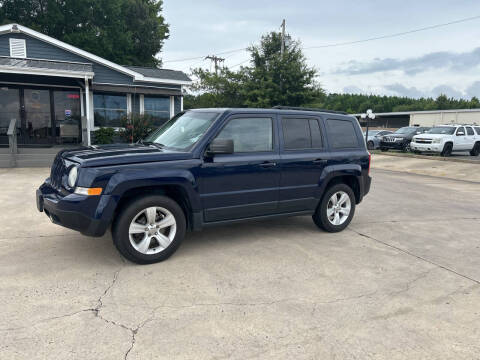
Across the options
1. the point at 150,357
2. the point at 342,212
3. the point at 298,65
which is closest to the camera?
the point at 150,357

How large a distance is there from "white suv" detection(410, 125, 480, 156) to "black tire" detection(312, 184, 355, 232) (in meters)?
16.7

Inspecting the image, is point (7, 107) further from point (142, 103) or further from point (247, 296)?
point (247, 296)

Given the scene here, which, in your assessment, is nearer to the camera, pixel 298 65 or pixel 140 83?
pixel 140 83

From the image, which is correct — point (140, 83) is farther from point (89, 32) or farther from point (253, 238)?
point (89, 32)

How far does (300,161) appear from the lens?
5.16m

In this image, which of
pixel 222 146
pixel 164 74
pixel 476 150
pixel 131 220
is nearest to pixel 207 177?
pixel 222 146

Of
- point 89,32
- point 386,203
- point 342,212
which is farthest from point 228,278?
point 89,32

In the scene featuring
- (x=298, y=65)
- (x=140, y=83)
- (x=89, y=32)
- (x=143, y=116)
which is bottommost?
(x=143, y=116)

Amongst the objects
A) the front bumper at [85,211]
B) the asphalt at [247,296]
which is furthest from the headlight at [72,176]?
the asphalt at [247,296]

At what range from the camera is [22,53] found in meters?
15.8

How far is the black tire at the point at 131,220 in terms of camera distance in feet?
13.2

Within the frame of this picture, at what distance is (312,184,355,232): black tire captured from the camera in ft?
18.3

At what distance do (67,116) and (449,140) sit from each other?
64.8ft

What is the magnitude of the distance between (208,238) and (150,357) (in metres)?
2.74
